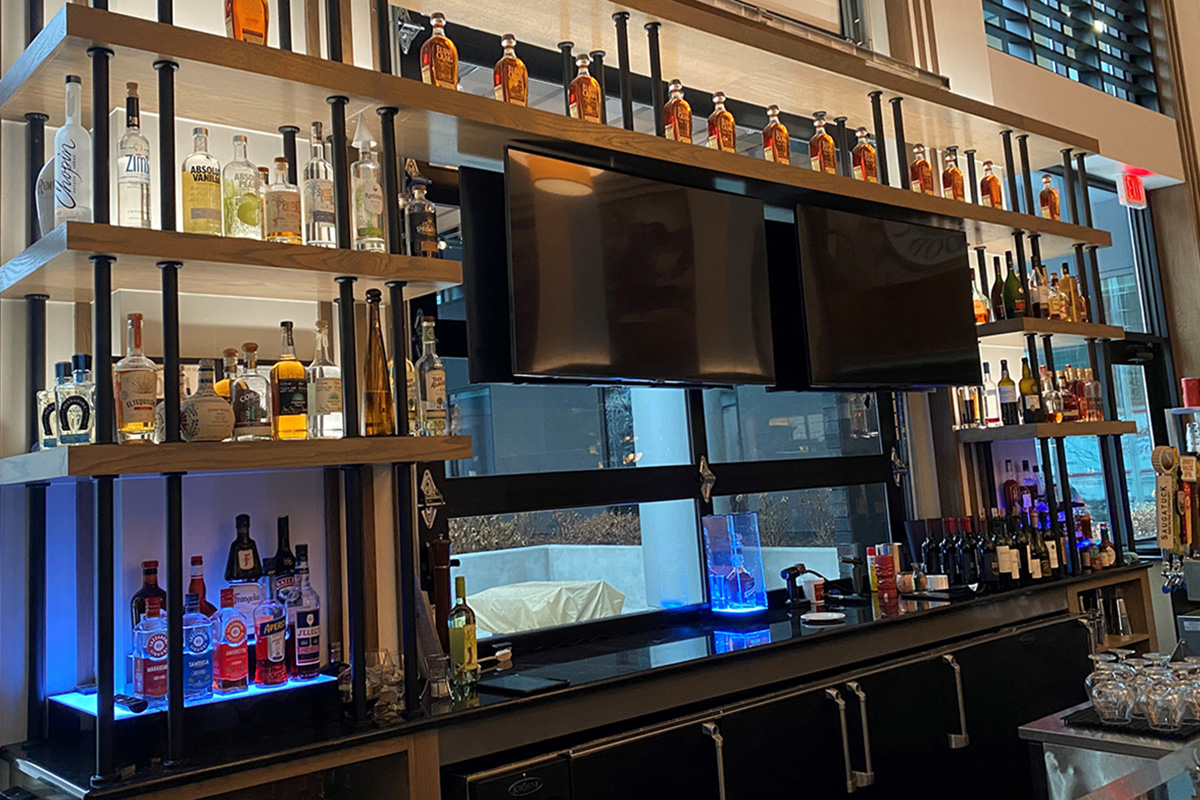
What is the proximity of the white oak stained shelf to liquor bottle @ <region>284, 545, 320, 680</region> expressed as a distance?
1.24 ft

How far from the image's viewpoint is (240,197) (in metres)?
2.03

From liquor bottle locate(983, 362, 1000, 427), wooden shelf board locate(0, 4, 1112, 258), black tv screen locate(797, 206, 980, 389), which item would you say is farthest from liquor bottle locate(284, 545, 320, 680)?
liquor bottle locate(983, 362, 1000, 427)

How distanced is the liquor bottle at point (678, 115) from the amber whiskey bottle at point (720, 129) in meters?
0.11

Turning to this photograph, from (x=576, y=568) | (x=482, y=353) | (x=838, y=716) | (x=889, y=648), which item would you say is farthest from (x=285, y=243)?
(x=889, y=648)

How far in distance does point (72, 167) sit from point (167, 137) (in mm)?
185

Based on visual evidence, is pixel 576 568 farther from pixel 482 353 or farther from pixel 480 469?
pixel 482 353

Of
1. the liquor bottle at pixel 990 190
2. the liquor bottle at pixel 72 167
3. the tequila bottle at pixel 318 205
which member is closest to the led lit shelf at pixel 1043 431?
the liquor bottle at pixel 990 190

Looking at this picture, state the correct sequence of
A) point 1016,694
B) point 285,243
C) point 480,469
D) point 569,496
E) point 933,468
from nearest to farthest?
point 285,243, point 480,469, point 569,496, point 1016,694, point 933,468

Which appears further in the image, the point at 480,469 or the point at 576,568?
the point at 576,568

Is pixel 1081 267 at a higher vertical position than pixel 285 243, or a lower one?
higher

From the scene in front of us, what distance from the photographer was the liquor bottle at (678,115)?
291 centimetres

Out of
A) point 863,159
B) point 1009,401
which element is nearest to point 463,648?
point 863,159

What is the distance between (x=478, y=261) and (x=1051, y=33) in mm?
4089

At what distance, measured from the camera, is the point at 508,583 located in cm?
283
